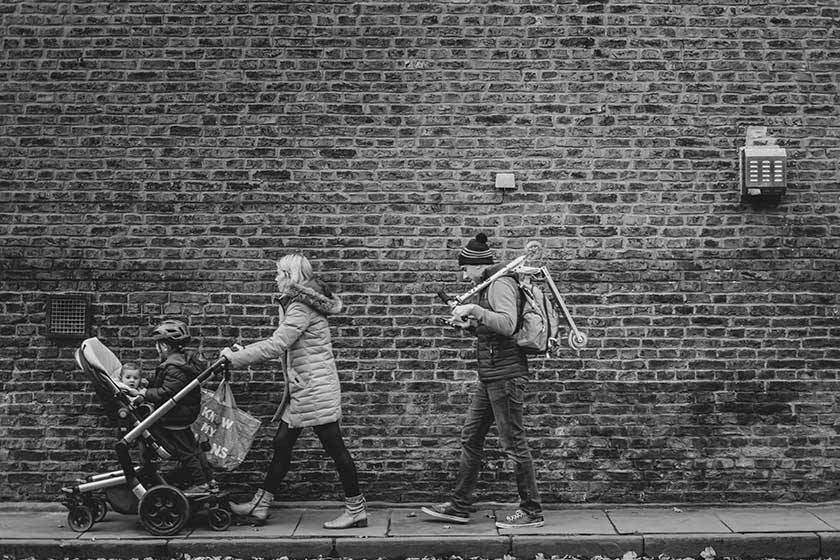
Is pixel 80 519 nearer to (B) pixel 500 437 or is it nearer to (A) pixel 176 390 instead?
(A) pixel 176 390

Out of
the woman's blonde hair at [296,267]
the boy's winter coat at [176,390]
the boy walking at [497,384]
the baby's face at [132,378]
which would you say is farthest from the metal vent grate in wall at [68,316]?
the boy walking at [497,384]

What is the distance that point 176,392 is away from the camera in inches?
295

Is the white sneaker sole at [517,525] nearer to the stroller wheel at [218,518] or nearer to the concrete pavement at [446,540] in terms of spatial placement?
the concrete pavement at [446,540]

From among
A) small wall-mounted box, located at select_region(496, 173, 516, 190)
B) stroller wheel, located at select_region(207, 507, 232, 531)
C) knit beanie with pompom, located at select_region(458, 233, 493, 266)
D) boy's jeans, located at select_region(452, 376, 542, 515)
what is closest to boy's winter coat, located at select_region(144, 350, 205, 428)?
stroller wheel, located at select_region(207, 507, 232, 531)

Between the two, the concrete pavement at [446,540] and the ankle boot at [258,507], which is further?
the ankle boot at [258,507]

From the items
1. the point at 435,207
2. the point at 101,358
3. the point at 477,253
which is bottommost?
the point at 101,358

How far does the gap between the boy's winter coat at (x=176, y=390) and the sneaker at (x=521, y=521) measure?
→ 2.48 m

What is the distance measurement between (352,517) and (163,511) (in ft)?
4.60

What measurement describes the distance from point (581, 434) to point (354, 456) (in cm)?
190

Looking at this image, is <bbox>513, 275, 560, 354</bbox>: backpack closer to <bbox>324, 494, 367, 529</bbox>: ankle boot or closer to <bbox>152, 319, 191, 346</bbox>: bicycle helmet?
<bbox>324, 494, 367, 529</bbox>: ankle boot

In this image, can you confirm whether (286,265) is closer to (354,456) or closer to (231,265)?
(231,265)

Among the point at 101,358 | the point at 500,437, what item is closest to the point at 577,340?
the point at 500,437

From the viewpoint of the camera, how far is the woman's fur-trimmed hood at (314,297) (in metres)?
7.60

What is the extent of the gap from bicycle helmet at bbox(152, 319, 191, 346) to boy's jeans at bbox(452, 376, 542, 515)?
7.52 feet
